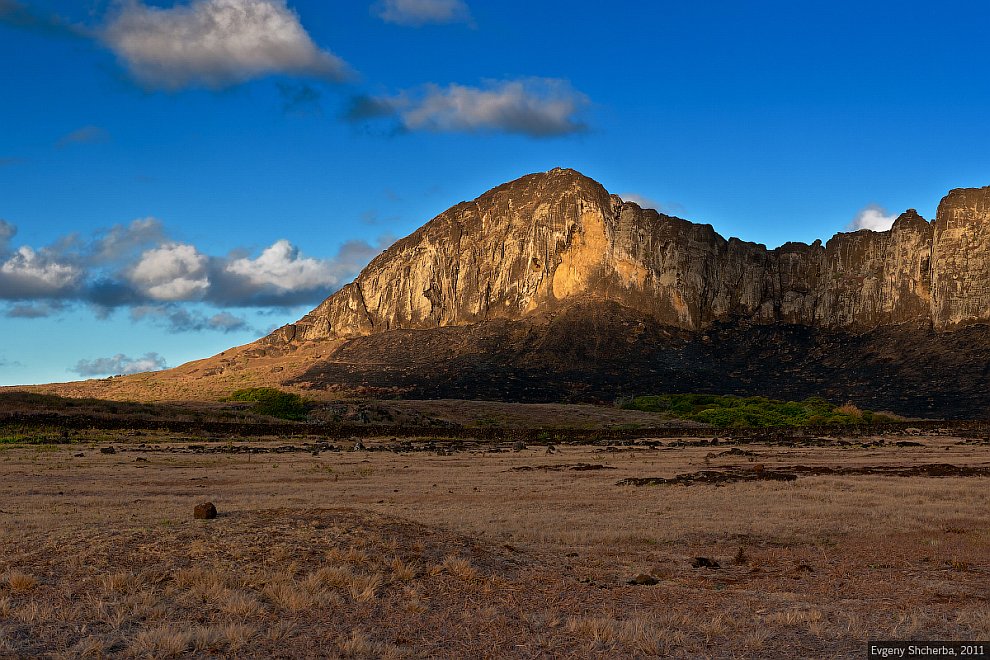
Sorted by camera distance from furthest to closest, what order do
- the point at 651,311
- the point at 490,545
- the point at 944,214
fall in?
the point at 651,311 → the point at 944,214 → the point at 490,545

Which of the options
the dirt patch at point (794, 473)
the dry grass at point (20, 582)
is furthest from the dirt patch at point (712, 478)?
the dry grass at point (20, 582)

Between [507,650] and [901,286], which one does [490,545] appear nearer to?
[507,650]

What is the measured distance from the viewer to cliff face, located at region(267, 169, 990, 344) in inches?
4668

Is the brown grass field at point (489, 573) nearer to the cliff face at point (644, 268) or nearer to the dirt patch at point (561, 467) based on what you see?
the dirt patch at point (561, 467)

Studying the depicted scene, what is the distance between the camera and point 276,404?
7625cm

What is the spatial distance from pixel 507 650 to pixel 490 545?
4.34 metres

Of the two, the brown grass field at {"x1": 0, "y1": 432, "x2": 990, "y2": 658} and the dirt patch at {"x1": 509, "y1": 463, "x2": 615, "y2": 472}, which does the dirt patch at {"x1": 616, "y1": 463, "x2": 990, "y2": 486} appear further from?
the dirt patch at {"x1": 509, "y1": 463, "x2": 615, "y2": 472}

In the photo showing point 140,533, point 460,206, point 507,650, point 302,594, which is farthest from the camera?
point 460,206

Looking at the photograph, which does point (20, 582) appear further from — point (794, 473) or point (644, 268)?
point (644, 268)

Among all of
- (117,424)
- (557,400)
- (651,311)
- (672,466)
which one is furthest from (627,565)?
(651,311)

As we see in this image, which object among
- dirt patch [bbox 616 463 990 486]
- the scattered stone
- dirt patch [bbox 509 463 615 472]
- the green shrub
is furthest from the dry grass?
the green shrub

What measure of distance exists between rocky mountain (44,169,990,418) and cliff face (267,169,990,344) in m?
0.22

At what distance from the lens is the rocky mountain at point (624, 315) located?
355ft

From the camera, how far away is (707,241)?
133 metres
